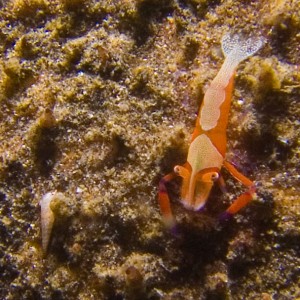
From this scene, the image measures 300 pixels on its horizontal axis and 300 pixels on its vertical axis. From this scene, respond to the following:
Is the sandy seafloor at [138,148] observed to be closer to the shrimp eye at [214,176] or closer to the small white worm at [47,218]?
the small white worm at [47,218]

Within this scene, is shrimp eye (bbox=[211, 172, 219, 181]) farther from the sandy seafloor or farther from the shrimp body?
the sandy seafloor

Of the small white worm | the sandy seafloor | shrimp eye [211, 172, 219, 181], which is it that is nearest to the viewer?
shrimp eye [211, 172, 219, 181]

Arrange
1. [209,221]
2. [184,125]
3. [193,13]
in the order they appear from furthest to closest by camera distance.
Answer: [193,13]
[184,125]
[209,221]

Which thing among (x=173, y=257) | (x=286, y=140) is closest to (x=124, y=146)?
(x=173, y=257)

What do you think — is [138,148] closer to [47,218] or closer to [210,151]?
[210,151]

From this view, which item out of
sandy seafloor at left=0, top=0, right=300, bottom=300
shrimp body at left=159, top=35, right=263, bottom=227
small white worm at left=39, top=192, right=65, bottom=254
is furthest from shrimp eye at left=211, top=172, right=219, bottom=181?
small white worm at left=39, top=192, right=65, bottom=254

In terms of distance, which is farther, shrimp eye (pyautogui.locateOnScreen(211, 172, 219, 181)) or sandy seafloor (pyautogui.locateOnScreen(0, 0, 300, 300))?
sandy seafloor (pyautogui.locateOnScreen(0, 0, 300, 300))

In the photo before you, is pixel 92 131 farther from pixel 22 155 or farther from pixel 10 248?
pixel 10 248
